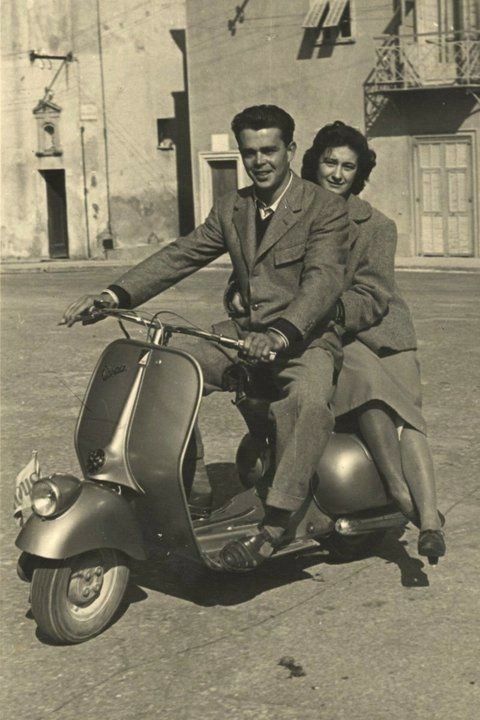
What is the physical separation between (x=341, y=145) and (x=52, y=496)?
1.92 metres

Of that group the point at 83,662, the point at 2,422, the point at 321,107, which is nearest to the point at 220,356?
the point at 83,662

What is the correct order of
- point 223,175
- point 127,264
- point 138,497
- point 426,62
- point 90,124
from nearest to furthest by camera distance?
1. point 138,497
2. point 426,62
3. point 127,264
4. point 223,175
5. point 90,124

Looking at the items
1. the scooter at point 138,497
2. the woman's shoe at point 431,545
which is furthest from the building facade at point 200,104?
the woman's shoe at point 431,545

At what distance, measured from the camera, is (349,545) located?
5.46 meters

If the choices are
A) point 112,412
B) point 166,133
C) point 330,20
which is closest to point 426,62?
point 330,20

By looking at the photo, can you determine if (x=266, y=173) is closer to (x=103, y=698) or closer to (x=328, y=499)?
(x=328, y=499)

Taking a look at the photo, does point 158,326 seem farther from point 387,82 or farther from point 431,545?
point 387,82

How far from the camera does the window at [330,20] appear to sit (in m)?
26.4

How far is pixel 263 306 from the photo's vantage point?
16.7ft

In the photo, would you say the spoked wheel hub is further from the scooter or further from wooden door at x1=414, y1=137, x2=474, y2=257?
wooden door at x1=414, y1=137, x2=474, y2=257

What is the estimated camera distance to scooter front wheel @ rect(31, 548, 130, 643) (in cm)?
442

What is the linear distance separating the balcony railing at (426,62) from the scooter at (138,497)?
819 inches

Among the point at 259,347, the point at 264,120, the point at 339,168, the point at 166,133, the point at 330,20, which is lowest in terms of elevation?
the point at 259,347

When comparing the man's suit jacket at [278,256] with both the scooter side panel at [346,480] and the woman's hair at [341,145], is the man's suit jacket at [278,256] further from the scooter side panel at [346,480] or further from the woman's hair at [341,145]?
the scooter side panel at [346,480]
